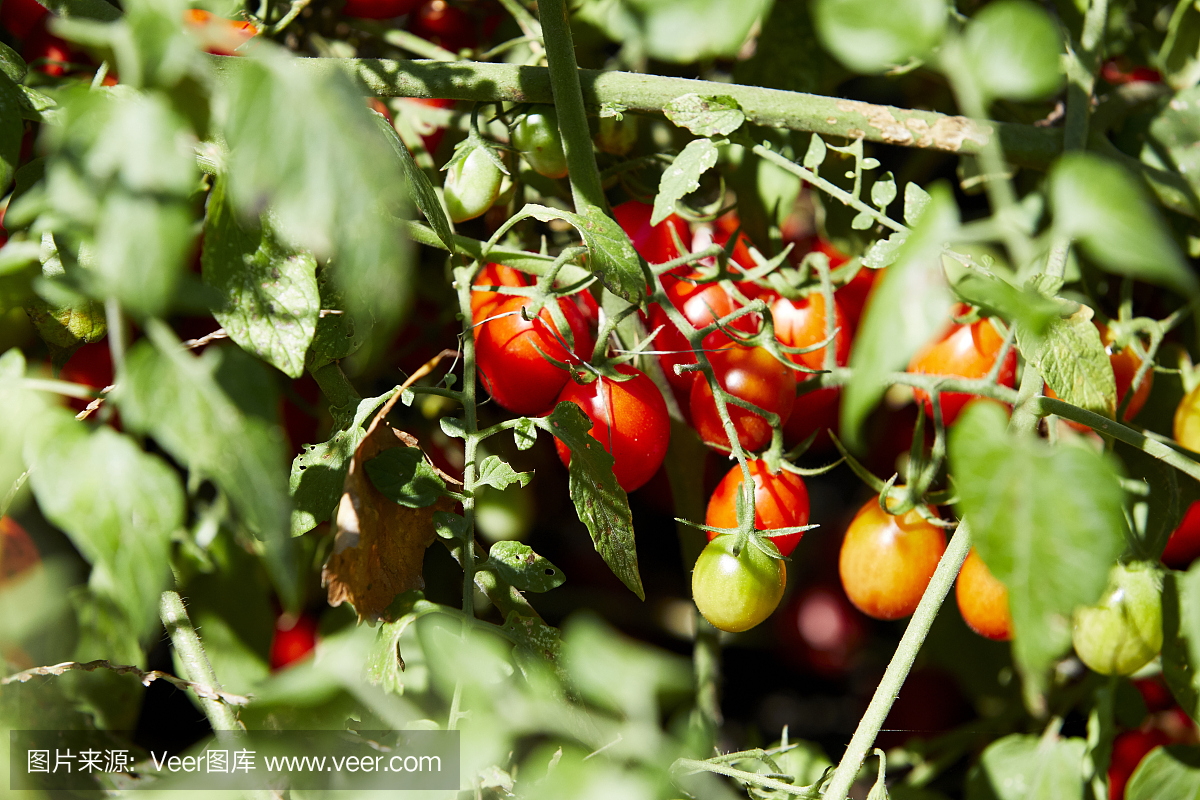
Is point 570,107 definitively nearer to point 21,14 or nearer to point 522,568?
point 522,568

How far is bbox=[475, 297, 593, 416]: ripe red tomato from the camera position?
42 centimetres

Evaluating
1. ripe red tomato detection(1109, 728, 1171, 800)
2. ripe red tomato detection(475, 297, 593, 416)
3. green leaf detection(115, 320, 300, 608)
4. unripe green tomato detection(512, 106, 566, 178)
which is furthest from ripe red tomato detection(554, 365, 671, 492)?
ripe red tomato detection(1109, 728, 1171, 800)

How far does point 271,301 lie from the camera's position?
32 centimetres

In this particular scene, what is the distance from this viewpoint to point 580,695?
0.36 meters

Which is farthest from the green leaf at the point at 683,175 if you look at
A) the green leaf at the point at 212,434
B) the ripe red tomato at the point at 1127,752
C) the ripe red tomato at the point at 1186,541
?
the ripe red tomato at the point at 1127,752

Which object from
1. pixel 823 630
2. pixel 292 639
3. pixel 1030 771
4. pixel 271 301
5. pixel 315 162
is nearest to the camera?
pixel 315 162

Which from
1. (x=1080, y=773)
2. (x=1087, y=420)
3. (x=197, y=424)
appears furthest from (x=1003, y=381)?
(x=197, y=424)

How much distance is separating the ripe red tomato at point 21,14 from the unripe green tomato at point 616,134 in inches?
15.6

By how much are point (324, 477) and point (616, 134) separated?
0.25 m

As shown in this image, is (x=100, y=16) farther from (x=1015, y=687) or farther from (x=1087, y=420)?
(x=1015, y=687)

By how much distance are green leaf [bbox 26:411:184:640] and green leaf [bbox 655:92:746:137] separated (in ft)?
1.00

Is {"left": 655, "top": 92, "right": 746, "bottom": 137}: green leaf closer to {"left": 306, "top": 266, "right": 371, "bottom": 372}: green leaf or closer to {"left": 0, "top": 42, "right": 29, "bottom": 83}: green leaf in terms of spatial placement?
{"left": 306, "top": 266, "right": 371, "bottom": 372}: green leaf

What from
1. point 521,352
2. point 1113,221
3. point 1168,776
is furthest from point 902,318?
point 1168,776

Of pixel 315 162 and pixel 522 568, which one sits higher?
pixel 315 162
